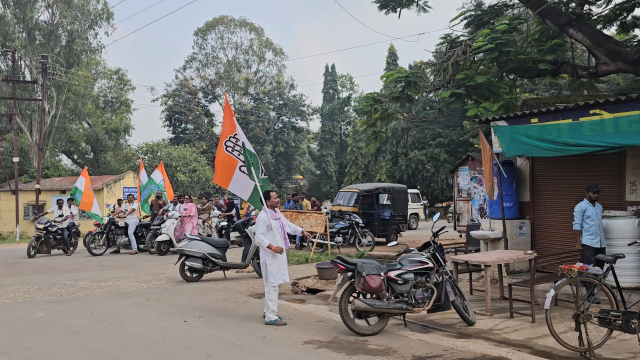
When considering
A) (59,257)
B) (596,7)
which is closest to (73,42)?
(59,257)

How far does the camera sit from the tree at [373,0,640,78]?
37.7 ft

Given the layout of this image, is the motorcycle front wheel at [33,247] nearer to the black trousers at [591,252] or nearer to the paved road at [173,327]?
the paved road at [173,327]

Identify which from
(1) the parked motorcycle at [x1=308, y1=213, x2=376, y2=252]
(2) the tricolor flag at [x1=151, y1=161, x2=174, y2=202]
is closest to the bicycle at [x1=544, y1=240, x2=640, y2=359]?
(1) the parked motorcycle at [x1=308, y1=213, x2=376, y2=252]

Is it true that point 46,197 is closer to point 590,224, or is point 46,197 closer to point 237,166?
point 237,166

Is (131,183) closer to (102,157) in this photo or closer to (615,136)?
(102,157)

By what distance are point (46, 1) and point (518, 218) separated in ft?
117

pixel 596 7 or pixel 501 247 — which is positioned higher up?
pixel 596 7

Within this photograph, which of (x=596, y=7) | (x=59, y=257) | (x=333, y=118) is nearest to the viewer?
(x=596, y=7)

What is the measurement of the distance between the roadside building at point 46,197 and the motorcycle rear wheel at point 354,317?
28674 millimetres

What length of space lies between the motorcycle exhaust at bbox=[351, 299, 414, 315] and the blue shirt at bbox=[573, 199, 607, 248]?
282 centimetres

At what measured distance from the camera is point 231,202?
18.0 m

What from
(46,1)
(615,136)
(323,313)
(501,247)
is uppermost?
(46,1)

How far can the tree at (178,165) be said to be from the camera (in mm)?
34781

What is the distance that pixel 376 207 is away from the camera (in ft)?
60.8
